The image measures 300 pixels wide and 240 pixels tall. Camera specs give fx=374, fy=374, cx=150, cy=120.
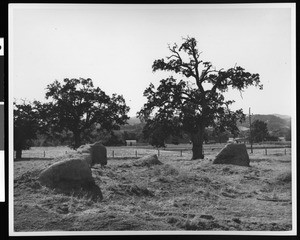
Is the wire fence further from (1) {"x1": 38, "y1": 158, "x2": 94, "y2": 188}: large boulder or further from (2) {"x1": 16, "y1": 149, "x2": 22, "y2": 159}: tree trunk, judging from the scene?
(1) {"x1": 38, "y1": 158, "x2": 94, "y2": 188}: large boulder

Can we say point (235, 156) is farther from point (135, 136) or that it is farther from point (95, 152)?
point (95, 152)

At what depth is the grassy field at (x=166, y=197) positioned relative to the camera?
8.88 metres

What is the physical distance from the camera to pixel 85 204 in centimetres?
927

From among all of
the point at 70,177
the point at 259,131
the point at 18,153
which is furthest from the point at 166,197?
the point at 18,153

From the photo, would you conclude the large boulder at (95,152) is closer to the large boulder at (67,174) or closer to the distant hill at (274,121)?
the large boulder at (67,174)

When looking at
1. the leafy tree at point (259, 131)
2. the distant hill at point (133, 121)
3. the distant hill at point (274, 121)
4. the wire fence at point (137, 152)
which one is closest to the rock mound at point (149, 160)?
the wire fence at point (137, 152)

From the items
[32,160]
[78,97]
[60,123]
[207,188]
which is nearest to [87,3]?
[78,97]

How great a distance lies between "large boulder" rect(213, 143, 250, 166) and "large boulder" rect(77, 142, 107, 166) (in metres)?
3.61

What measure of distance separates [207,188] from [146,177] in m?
1.80

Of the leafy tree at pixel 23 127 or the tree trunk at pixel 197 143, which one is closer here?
the leafy tree at pixel 23 127

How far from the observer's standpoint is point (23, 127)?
10.2m

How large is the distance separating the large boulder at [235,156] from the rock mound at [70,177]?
430cm

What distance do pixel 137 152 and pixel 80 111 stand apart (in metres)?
2.11

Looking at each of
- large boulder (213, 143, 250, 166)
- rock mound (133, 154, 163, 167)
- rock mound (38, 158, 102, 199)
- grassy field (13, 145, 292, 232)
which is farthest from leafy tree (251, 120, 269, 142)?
rock mound (38, 158, 102, 199)
